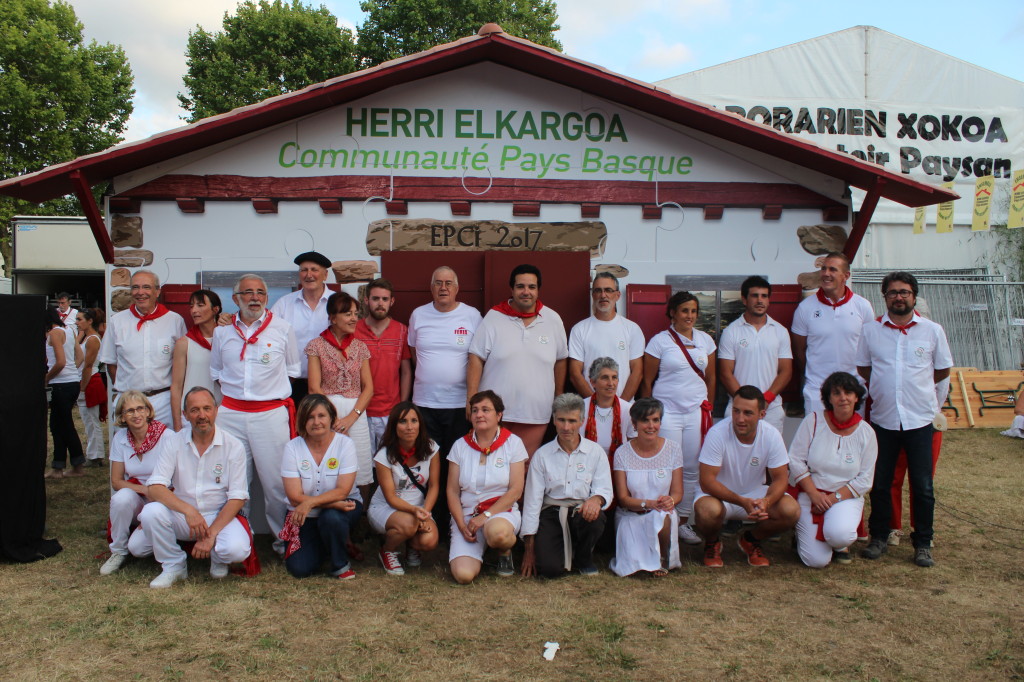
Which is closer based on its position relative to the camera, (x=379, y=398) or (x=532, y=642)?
(x=532, y=642)

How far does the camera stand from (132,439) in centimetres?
491

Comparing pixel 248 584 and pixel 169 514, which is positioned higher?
pixel 169 514

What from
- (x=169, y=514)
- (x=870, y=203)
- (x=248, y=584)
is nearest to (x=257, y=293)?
(x=169, y=514)

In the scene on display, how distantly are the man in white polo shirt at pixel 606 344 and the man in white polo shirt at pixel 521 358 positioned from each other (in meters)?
0.20

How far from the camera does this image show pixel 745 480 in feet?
16.6

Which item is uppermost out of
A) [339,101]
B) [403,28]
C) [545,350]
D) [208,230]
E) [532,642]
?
[403,28]

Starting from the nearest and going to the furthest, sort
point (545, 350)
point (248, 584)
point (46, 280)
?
point (248, 584), point (545, 350), point (46, 280)

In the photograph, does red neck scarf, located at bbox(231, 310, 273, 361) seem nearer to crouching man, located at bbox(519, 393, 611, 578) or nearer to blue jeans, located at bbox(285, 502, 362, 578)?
blue jeans, located at bbox(285, 502, 362, 578)

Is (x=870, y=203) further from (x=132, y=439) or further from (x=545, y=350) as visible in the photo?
(x=132, y=439)

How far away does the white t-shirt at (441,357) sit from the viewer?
5344 millimetres

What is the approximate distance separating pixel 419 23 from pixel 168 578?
68.6 ft

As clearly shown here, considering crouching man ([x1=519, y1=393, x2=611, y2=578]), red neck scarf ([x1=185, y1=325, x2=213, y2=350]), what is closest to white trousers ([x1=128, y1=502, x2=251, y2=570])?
red neck scarf ([x1=185, y1=325, x2=213, y2=350])

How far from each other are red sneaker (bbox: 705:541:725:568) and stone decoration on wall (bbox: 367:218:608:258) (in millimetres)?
2476

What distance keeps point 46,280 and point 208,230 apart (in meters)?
10.9
